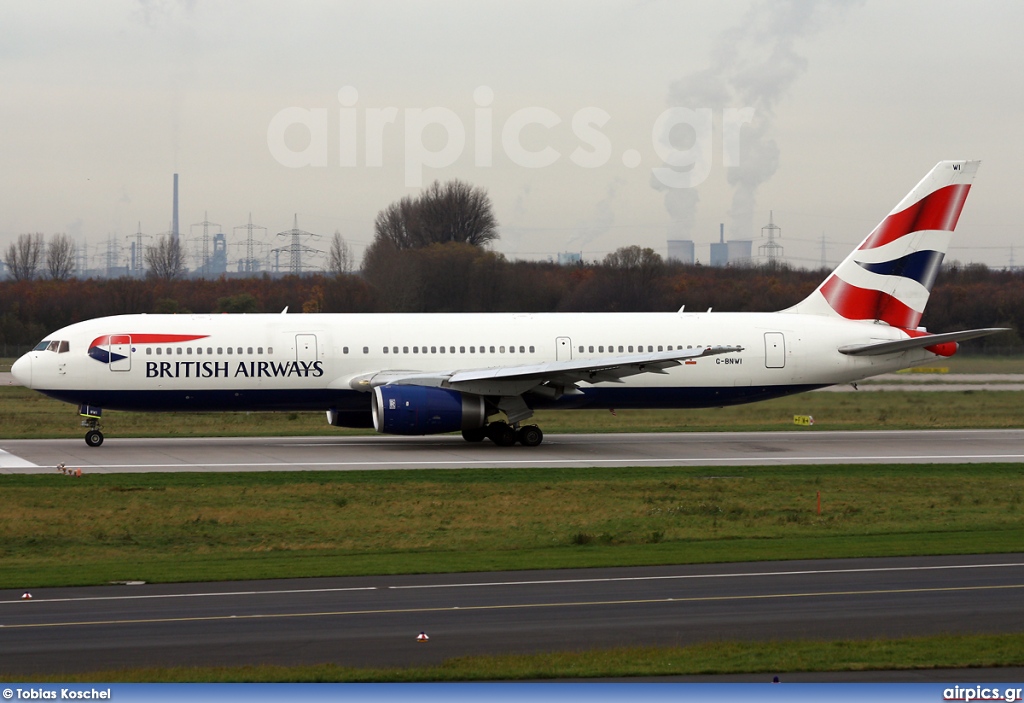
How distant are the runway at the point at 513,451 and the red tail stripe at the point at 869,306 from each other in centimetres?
394

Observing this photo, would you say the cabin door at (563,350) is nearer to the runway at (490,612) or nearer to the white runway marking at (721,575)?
the runway at (490,612)

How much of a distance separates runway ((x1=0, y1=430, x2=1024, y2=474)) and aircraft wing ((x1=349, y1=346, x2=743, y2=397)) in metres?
1.91

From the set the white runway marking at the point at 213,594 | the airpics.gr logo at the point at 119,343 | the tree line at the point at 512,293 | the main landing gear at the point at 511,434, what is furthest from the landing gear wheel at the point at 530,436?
the tree line at the point at 512,293

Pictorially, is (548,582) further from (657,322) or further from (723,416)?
(723,416)

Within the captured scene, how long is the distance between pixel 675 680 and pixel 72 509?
51.9 ft

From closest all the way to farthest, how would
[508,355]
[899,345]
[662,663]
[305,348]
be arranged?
[662,663] → [305,348] → [508,355] → [899,345]

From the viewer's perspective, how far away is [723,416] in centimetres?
4559

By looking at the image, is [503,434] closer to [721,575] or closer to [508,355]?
[508,355]

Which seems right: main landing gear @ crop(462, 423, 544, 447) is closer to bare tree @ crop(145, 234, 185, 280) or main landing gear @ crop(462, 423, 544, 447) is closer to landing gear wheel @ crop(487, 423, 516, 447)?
landing gear wheel @ crop(487, 423, 516, 447)

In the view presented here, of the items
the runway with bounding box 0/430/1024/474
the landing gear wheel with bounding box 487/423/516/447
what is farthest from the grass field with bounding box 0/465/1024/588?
the landing gear wheel with bounding box 487/423/516/447

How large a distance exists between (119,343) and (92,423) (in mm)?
2711

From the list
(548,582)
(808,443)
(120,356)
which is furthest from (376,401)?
(548,582)

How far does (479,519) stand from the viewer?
75.5ft

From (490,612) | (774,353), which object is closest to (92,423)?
(774,353)
